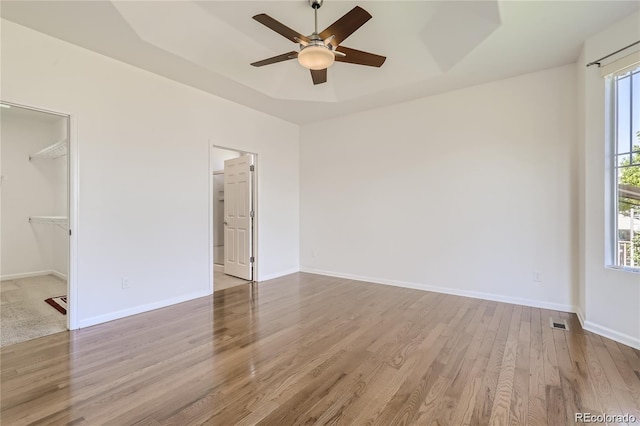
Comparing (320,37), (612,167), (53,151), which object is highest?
(320,37)

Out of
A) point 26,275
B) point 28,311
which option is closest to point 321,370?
point 28,311

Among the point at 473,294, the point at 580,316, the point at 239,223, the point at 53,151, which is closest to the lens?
the point at 580,316

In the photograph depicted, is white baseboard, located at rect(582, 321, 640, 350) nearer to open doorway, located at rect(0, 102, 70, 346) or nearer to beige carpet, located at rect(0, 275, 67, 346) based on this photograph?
beige carpet, located at rect(0, 275, 67, 346)

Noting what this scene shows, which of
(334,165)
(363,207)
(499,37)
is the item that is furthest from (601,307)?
(334,165)

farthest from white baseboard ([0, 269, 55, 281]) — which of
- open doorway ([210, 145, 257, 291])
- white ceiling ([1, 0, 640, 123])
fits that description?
white ceiling ([1, 0, 640, 123])

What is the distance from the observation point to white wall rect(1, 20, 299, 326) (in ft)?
9.41

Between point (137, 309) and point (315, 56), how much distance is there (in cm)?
340

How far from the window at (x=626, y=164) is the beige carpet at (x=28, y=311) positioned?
5.60 m

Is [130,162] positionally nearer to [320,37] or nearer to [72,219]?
[72,219]

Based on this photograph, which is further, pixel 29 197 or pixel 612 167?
pixel 29 197

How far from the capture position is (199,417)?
67.7 inches

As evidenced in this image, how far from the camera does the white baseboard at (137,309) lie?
3102mm

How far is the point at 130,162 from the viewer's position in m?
3.44

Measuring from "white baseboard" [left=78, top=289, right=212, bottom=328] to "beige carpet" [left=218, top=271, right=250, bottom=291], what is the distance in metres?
0.46
